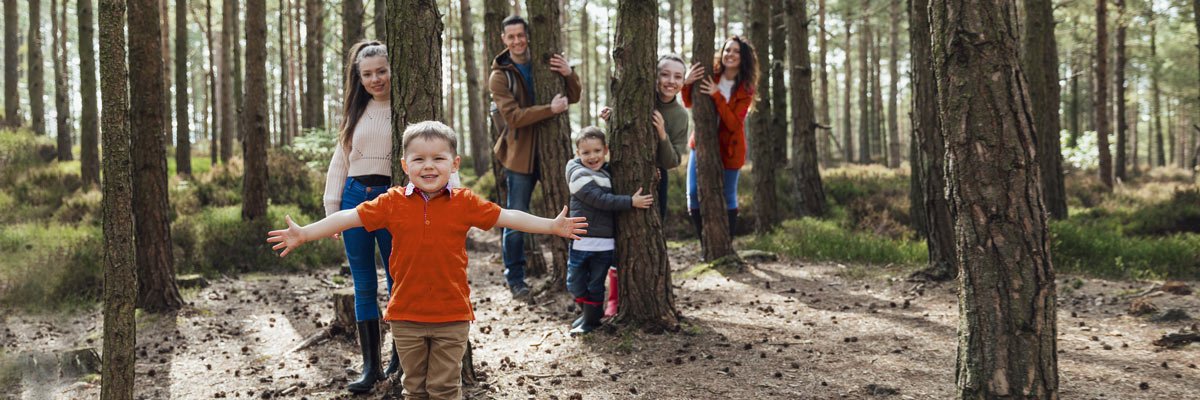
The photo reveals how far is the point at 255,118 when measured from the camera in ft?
35.3

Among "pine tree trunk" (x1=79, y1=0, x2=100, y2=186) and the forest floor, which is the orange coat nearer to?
the forest floor

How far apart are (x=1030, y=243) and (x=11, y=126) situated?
2371 cm

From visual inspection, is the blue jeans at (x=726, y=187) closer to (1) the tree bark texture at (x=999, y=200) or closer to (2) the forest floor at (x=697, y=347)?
(2) the forest floor at (x=697, y=347)

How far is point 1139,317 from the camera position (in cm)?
580

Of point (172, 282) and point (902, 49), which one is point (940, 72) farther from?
point (902, 49)

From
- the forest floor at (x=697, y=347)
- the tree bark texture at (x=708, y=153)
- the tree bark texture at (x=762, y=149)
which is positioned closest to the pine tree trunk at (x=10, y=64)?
the forest floor at (x=697, y=347)

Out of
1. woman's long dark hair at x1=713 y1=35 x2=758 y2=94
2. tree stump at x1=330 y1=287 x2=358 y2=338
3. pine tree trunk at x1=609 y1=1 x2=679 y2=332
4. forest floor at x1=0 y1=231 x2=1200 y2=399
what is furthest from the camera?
woman's long dark hair at x1=713 y1=35 x2=758 y2=94

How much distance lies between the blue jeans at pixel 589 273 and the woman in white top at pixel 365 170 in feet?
4.69

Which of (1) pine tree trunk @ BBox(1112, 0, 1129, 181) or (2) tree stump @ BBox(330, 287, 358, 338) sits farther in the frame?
(1) pine tree trunk @ BBox(1112, 0, 1129, 181)

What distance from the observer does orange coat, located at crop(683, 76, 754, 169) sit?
7.35 m

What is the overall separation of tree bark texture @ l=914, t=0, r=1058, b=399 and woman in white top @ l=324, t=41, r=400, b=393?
2.97 metres

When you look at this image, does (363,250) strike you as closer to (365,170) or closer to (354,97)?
(365,170)

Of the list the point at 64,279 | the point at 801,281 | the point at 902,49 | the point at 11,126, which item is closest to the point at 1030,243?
the point at 801,281

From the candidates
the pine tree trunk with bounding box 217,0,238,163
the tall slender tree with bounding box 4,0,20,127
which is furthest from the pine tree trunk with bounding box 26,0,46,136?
the pine tree trunk with bounding box 217,0,238,163
